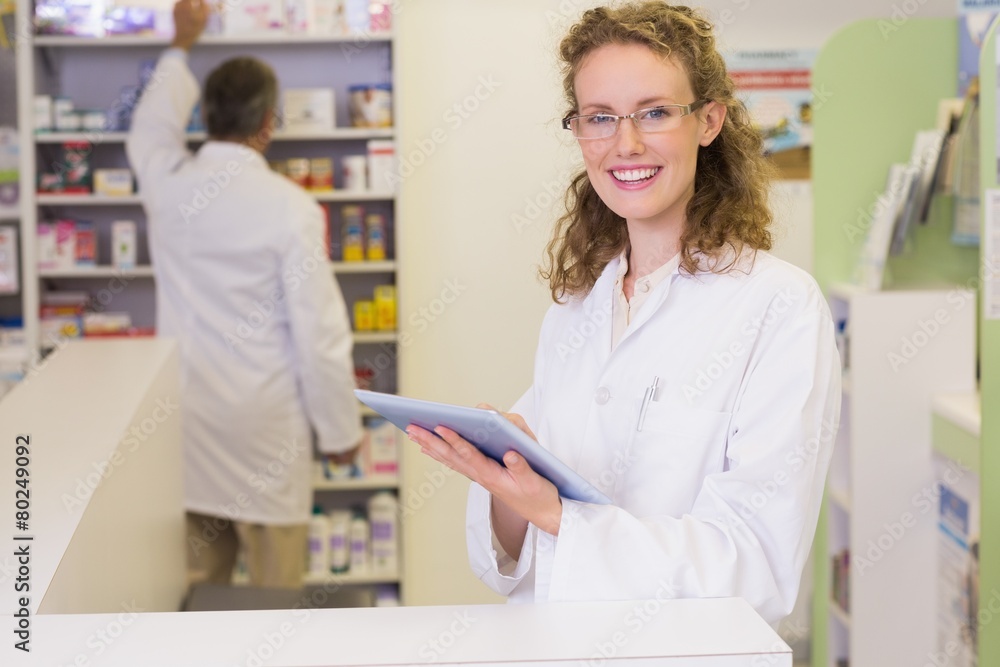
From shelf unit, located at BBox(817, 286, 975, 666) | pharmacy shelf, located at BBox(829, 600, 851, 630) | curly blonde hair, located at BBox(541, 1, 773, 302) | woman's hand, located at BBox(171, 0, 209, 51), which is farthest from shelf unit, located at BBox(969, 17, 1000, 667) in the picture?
woman's hand, located at BBox(171, 0, 209, 51)

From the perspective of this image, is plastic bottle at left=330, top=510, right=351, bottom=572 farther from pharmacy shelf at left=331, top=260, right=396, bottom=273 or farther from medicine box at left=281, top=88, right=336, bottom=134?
medicine box at left=281, top=88, right=336, bottom=134

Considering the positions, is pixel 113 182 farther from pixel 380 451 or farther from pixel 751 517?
pixel 751 517

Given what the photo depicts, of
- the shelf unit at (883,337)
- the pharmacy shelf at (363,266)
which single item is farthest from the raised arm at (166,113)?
the shelf unit at (883,337)

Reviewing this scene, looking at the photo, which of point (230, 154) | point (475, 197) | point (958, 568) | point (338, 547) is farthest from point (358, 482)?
point (958, 568)

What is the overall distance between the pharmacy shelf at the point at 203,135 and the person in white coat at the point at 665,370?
2.40 metres

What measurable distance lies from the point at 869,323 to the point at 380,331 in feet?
6.08

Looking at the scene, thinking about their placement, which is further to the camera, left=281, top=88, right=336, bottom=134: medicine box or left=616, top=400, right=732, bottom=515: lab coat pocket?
left=281, top=88, right=336, bottom=134: medicine box

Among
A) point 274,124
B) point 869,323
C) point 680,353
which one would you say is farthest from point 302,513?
point 680,353

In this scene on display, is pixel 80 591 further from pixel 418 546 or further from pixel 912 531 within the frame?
pixel 418 546

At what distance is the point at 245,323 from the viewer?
11.9 ft

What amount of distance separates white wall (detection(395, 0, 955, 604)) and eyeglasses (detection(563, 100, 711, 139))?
103 inches

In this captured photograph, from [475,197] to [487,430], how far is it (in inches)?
Result: 125

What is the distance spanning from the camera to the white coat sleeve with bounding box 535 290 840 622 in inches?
50.4

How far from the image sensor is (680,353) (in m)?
1.51
